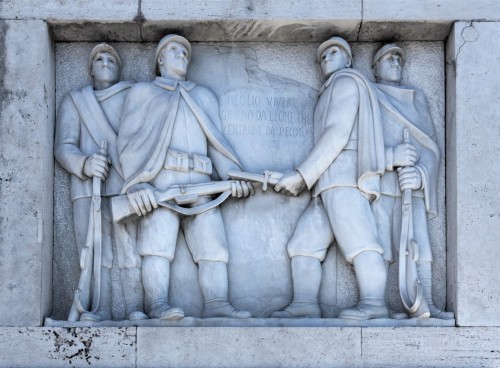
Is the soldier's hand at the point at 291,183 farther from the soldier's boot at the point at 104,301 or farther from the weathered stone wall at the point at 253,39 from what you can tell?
the soldier's boot at the point at 104,301

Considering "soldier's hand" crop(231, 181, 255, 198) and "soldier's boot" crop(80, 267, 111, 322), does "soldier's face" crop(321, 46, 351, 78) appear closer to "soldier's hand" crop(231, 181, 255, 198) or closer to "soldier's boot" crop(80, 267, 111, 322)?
"soldier's hand" crop(231, 181, 255, 198)

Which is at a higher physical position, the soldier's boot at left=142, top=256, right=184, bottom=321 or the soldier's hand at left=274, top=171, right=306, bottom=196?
the soldier's hand at left=274, top=171, right=306, bottom=196

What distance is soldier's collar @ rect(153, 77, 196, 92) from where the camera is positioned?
40.1 feet

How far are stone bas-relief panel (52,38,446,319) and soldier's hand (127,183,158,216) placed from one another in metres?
0.49

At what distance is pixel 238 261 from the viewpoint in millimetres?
12078

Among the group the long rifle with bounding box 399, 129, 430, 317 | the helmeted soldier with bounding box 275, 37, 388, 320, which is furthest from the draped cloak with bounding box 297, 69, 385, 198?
the long rifle with bounding box 399, 129, 430, 317

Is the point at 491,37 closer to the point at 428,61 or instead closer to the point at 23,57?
the point at 428,61

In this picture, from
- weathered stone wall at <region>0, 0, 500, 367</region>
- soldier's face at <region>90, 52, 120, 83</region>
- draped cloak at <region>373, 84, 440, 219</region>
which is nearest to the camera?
weathered stone wall at <region>0, 0, 500, 367</region>

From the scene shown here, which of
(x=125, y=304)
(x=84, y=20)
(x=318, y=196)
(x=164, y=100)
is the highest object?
(x=84, y=20)

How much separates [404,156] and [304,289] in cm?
155

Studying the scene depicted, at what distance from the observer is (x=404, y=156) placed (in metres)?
12.0

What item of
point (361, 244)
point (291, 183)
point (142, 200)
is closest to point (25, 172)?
point (142, 200)

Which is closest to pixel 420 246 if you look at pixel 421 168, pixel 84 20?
pixel 421 168

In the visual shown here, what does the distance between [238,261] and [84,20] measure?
106 inches
